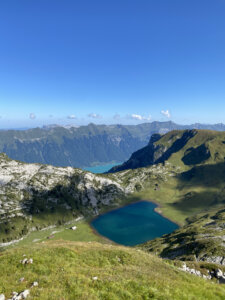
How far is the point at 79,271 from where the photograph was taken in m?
28.8

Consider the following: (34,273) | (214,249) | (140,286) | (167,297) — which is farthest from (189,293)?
(214,249)

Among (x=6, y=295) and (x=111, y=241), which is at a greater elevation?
(x=6, y=295)

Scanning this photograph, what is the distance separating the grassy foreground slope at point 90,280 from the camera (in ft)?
70.7

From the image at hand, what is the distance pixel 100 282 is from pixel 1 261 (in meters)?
19.9

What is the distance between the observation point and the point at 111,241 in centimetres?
18875

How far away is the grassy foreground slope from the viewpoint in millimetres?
21562

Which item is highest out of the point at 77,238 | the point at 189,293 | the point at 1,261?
the point at 189,293

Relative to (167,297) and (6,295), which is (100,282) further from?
(6,295)

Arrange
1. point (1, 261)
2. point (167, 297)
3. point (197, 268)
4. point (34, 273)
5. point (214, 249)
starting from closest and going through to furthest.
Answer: point (167, 297)
point (34, 273)
point (1, 261)
point (197, 268)
point (214, 249)

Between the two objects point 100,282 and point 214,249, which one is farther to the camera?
point 214,249

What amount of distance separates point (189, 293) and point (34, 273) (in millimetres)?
20910

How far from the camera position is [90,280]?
24594 mm

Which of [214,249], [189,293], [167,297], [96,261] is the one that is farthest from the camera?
[214,249]

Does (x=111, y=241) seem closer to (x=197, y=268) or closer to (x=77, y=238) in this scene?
(x=77, y=238)
